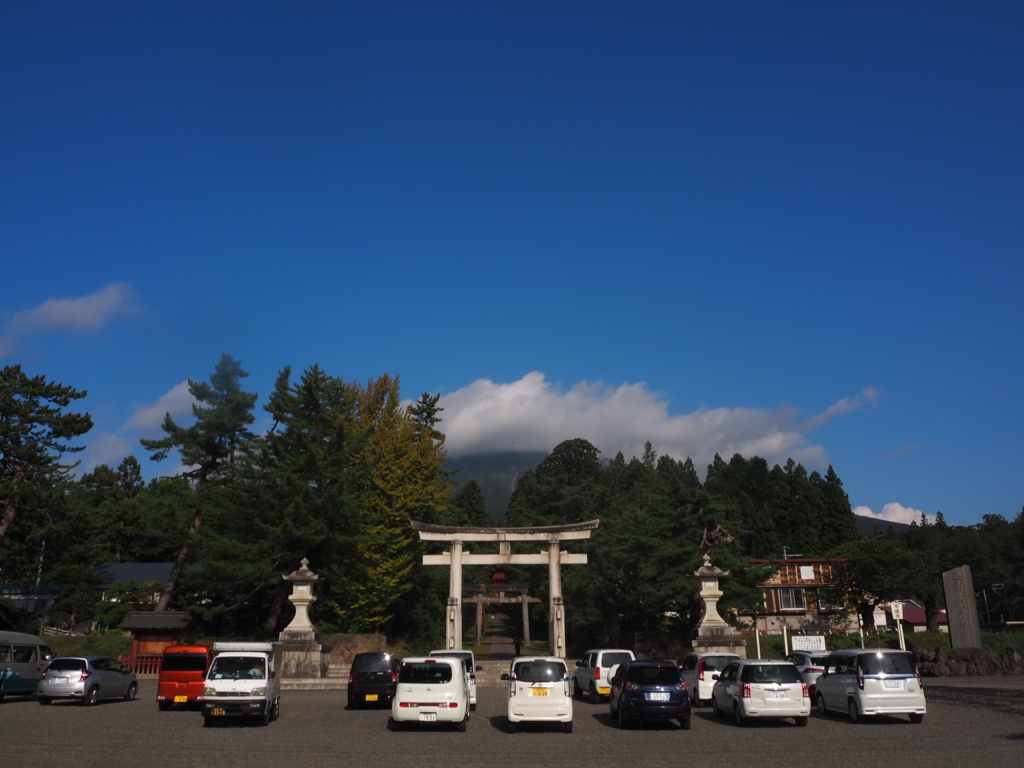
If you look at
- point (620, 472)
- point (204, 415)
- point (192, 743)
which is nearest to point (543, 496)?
point (620, 472)

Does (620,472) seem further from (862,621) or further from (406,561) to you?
(406,561)

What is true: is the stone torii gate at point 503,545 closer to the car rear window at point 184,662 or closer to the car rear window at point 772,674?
the car rear window at point 184,662

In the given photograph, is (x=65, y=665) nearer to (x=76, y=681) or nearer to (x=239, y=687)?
(x=76, y=681)

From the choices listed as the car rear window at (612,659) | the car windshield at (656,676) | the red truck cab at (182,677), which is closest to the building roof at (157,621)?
the red truck cab at (182,677)

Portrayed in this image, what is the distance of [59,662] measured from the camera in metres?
22.0

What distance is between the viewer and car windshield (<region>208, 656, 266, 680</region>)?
17047 mm

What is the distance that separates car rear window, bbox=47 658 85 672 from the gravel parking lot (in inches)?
78.9

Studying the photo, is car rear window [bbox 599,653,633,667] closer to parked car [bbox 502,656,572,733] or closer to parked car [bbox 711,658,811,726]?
parked car [bbox 711,658,811,726]

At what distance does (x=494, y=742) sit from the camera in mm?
14500

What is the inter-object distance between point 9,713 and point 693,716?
17109 millimetres

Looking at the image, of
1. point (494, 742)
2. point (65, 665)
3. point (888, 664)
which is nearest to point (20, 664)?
point (65, 665)

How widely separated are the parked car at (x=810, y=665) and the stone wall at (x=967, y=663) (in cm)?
851

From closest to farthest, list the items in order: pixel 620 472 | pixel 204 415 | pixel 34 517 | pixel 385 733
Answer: pixel 385 733 < pixel 34 517 < pixel 204 415 < pixel 620 472

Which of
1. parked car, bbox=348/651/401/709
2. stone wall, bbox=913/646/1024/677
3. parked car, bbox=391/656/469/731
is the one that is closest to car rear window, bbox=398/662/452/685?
parked car, bbox=391/656/469/731
